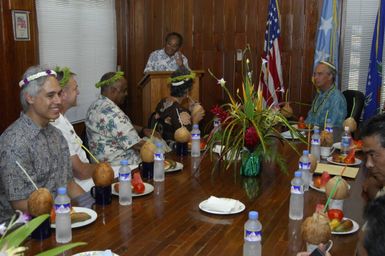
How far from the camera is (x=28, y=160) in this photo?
2.32 metres

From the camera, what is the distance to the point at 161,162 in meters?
2.56

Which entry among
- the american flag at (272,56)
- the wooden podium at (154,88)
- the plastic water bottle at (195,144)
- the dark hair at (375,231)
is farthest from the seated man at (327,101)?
the dark hair at (375,231)

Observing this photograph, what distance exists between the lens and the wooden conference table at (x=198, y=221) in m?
1.76

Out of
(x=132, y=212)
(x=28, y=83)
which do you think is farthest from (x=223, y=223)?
(x=28, y=83)

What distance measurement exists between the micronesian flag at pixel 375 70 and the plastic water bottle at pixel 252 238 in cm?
389

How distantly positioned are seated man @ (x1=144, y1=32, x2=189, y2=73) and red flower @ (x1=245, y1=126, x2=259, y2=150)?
3.41 metres

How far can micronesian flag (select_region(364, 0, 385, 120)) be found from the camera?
500 centimetres

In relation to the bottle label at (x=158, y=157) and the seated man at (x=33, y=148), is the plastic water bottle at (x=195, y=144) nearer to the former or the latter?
the bottle label at (x=158, y=157)

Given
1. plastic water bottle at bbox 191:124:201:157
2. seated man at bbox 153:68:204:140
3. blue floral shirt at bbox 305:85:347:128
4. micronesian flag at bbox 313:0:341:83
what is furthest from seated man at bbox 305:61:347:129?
plastic water bottle at bbox 191:124:201:157

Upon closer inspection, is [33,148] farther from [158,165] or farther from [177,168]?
[177,168]

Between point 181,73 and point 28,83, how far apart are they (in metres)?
1.73

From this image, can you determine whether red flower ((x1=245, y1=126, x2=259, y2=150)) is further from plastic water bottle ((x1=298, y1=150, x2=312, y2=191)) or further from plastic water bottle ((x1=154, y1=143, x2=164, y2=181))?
plastic water bottle ((x1=154, y1=143, x2=164, y2=181))

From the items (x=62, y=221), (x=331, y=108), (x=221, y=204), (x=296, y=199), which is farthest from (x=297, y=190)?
(x=331, y=108)

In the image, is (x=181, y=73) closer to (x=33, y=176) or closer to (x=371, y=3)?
(x=33, y=176)
